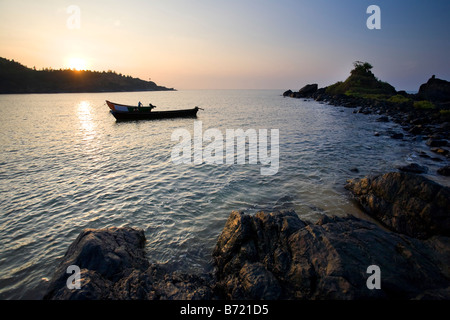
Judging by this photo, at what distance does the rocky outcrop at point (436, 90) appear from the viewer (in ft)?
178

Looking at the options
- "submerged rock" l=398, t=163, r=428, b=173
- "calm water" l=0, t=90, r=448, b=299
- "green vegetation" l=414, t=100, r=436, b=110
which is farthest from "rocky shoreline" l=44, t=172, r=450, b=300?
"green vegetation" l=414, t=100, r=436, b=110

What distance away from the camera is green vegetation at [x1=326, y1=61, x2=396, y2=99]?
77562 mm

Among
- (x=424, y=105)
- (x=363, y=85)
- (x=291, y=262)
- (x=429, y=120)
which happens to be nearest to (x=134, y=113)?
(x=291, y=262)

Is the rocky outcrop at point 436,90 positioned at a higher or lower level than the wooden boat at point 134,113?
higher

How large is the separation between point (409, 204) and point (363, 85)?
96.0 metres

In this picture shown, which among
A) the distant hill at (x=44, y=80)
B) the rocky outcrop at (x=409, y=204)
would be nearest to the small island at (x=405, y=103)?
the rocky outcrop at (x=409, y=204)

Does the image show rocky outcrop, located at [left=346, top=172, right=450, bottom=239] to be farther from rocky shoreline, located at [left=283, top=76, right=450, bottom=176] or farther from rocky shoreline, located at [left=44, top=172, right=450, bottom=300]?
rocky shoreline, located at [left=283, top=76, right=450, bottom=176]

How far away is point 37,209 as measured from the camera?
10.5 meters

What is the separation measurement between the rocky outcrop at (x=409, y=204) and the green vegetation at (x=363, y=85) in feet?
259

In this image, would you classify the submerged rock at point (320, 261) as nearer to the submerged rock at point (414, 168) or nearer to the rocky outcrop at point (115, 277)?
the rocky outcrop at point (115, 277)
